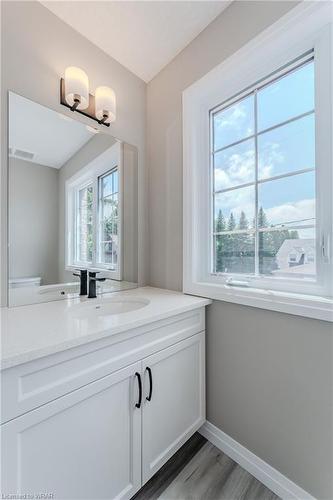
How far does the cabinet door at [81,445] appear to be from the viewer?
640 millimetres

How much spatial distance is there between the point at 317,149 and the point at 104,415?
53.7 inches

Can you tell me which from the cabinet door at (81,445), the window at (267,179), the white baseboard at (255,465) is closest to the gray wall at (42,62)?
the cabinet door at (81,445)

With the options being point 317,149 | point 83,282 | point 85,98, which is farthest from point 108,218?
point 317,149

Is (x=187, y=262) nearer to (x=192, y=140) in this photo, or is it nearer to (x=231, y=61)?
(x=192, y=140)

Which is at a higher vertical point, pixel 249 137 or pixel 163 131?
pixel 163 131

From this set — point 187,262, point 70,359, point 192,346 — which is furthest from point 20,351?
point 187,262

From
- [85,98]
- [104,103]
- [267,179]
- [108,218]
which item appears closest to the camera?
[267,179]

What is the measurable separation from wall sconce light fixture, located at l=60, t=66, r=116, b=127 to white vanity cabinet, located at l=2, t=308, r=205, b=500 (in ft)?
4.19

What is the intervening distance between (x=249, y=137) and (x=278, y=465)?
1.61 m

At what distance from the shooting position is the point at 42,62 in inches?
46.1

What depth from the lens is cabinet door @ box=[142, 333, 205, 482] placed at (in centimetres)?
98

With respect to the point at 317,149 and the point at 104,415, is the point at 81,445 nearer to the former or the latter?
the point at 104,415

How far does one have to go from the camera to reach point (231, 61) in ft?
3.90

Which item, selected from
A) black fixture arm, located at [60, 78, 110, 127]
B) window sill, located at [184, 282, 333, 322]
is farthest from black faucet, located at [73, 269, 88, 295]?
black fixture arm, located at [60, 78, 110, 127]
